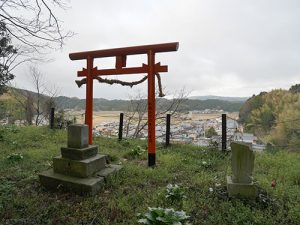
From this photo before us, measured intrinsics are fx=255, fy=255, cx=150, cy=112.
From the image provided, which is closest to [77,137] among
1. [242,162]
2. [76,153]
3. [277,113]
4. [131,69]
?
[76,153]

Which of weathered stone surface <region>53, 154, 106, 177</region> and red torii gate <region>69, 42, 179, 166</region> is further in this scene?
red torii gate <region>69, 42, 179, 166</region>

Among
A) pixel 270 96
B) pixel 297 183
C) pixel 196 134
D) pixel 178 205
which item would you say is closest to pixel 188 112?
pixel 196 134

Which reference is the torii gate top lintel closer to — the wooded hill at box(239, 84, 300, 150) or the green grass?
the green grass

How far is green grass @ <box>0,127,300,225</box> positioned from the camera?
153 inches

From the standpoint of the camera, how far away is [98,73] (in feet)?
24.3

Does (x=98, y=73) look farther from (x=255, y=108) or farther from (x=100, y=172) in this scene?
(x=255, y=108)

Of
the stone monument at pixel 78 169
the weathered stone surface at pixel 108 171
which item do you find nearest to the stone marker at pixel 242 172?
the weathered stone surface at pixel 108 171

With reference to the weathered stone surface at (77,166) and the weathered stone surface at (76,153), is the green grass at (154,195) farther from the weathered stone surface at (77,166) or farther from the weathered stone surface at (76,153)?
the weathered stone surface at (76,153)

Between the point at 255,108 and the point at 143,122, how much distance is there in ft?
74.4

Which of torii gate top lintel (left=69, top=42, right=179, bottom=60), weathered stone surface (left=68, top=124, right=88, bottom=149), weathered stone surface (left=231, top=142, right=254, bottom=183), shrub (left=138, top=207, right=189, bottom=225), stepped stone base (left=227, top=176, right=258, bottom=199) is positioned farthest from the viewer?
torii gate top lintel (left=69, top=42, right=179, bottom=60)

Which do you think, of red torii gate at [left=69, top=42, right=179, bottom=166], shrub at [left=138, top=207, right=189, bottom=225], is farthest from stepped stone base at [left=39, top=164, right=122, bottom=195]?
shrub at [left=138, top=207, right=189, bottom=225]

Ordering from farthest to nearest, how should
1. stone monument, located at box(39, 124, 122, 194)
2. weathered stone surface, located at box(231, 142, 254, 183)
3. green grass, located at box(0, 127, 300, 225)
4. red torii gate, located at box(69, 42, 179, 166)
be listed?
red torii gate, located at box(69, 42, 179, 166) < stone monument, located at box(39, 124, 122, 194) < weathered stone surface, located at box(231, 142, 254, 183) < green grass, located at box(0, 127, 300, 225)

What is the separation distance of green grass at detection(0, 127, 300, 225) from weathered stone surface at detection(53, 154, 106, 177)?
1.45ft

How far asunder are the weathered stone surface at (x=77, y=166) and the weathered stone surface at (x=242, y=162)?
2.74 meters
